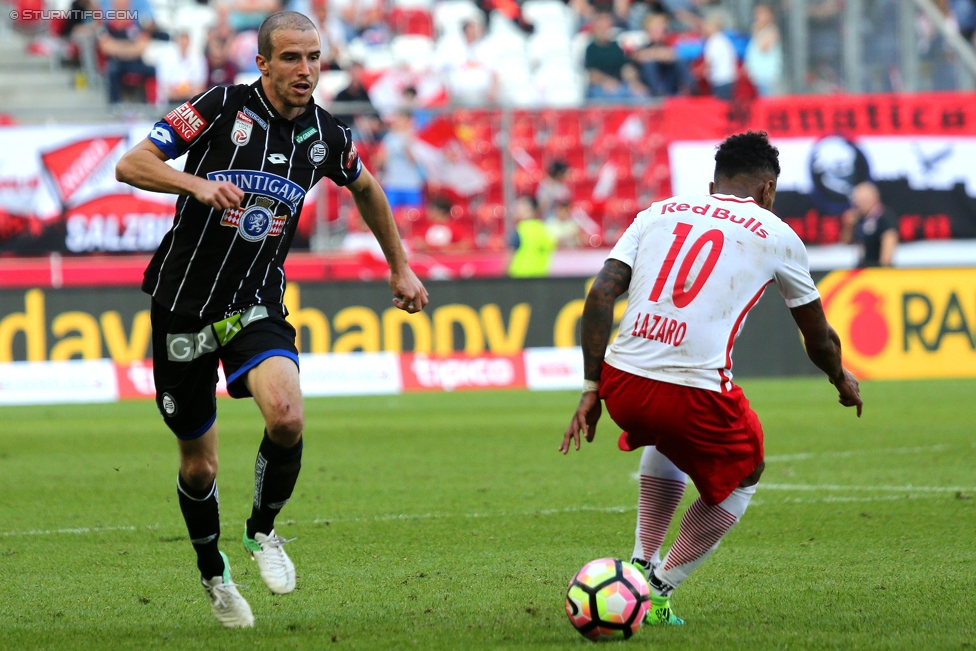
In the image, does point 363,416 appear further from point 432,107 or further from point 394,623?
point 394,623

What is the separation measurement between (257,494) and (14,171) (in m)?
14.8

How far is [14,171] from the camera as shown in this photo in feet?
61.6

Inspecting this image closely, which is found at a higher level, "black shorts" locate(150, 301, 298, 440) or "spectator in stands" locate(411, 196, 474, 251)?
"black shorts" locate(150, 301, 298, 440)

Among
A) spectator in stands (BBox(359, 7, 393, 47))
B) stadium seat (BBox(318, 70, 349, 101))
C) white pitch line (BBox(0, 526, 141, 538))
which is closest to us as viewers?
white pitch line (BBox(0, 526, 141, 538))

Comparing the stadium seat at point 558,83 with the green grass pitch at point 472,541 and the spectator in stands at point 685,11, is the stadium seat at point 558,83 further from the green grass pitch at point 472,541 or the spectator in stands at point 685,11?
the green grass pitch at point 472,541

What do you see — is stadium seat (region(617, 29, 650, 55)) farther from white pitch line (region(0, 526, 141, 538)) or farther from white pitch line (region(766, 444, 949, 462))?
white pitch line (region(0, 526, 141, 538))

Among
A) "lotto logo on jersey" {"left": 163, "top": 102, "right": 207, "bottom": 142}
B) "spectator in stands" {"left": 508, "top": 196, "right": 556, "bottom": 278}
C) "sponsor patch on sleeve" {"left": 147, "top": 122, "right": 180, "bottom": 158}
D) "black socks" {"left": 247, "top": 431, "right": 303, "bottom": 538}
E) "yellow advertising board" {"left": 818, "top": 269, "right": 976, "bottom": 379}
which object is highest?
"lotto logo on jersey" {"left": 163, "top": 102, "right": 207, "bottom": 142}

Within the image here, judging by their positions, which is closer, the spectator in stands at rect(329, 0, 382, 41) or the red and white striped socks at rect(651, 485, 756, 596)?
the red and white striped socks at rect(651, 485, 756, 596)

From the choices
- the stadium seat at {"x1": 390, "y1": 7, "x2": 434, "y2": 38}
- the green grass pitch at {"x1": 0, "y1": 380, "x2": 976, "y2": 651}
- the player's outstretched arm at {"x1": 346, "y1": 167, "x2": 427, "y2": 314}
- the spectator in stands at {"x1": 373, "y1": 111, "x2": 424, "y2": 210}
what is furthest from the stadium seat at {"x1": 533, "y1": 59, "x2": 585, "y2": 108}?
the player's outstretched arm at {"x1": 346, "y1": 167, "x2": 427, "y2": 314}

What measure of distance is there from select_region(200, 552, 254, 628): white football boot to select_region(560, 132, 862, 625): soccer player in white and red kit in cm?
140

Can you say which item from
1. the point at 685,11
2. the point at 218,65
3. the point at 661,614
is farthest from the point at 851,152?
the point at 661,614

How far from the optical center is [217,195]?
15.7 feet

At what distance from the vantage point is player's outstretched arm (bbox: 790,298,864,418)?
499cm

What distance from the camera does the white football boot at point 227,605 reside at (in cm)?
518
